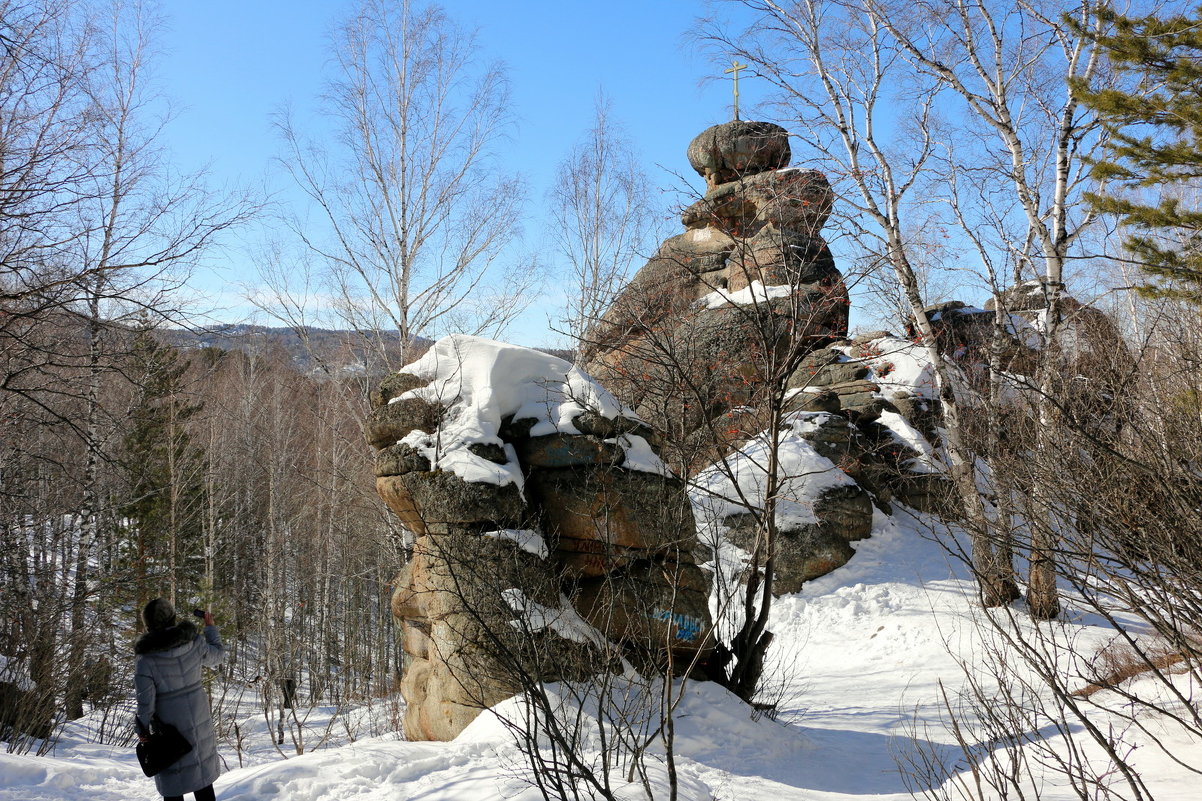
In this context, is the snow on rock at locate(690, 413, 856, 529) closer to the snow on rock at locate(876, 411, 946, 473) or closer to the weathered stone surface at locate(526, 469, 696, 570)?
the snow on rock at locate(876, 411, 946, 473)

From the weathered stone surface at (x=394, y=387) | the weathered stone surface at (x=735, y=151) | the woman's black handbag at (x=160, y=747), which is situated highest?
the weathered stone surface at (x=735, y=151)

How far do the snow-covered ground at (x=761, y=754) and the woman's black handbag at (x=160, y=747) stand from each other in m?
0.46

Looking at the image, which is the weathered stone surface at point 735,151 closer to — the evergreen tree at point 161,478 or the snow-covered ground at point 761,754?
the snow-covered ground at point 761,754

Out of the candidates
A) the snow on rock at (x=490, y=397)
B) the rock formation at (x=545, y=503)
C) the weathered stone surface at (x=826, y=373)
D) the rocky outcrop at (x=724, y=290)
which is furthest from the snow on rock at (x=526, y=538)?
the weathered stone surface at (x=826, y=373)

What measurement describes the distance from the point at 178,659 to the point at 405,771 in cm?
154

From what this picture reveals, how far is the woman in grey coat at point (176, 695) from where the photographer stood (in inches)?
172

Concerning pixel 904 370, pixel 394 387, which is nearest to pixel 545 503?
pixel 394 387

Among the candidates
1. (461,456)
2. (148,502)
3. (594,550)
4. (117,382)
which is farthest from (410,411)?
(117,382)

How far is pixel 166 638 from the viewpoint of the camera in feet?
14.8

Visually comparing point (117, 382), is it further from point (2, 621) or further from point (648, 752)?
point (648, 752)

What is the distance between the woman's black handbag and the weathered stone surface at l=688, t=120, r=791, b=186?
53.9ft

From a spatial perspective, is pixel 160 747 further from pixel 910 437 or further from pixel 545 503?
pixel 910 437

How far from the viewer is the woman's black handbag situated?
431cm

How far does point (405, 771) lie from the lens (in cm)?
500
